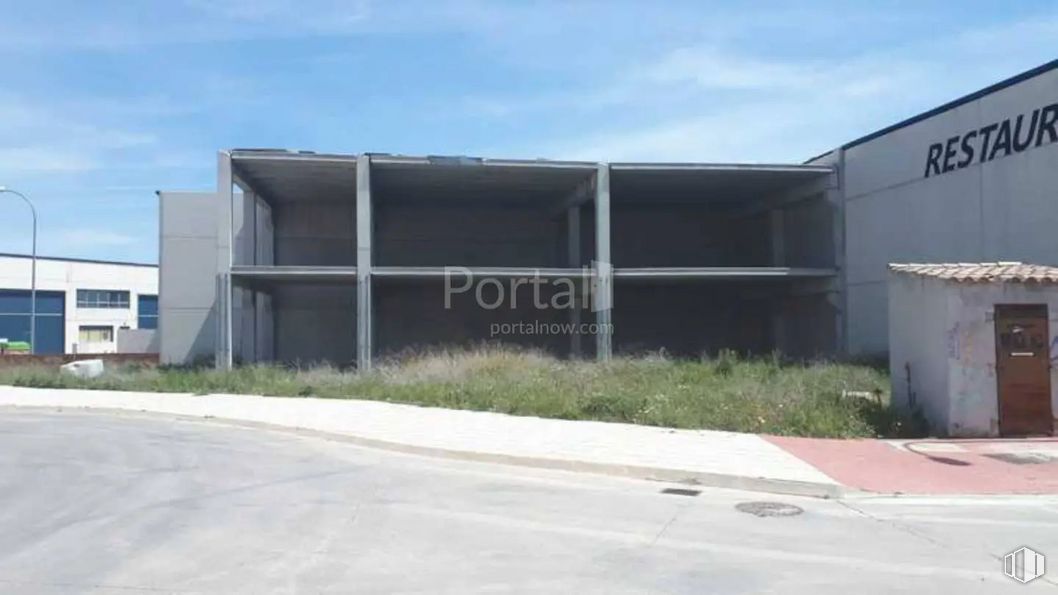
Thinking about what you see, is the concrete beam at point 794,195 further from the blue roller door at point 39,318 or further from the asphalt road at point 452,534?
the blue roller door at point 39,318

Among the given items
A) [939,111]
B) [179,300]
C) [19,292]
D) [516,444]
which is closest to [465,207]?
[179,300]

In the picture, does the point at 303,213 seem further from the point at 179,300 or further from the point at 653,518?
the point at 653,518

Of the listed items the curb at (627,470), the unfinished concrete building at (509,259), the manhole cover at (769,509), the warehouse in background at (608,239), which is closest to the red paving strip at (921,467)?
the curb at (627,470)

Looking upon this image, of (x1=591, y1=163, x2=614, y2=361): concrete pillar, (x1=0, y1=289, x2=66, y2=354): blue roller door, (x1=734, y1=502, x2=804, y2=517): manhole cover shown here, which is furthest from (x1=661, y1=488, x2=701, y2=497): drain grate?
(x1=0, y1=289, x2=66, y2=354): blue roller door

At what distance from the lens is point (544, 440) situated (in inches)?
555

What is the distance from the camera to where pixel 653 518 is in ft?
28.9

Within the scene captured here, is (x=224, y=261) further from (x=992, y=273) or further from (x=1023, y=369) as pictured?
(x=1023, y=369)

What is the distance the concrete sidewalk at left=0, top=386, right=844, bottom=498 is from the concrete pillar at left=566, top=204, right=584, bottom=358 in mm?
13437

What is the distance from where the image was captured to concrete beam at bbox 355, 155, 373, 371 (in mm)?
28734

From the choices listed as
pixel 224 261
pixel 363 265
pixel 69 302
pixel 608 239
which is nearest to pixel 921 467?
pixel 608 239

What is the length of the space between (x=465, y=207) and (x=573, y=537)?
30482 mm

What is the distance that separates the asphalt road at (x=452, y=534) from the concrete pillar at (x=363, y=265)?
1621 centimetres

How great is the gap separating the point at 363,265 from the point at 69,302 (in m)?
57.5

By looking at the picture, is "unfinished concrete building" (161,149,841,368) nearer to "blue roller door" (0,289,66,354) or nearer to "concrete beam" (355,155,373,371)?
"concrete beam" (355,155,373,371)
